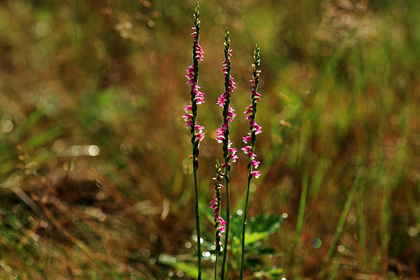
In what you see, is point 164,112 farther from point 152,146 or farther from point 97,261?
point 97,261

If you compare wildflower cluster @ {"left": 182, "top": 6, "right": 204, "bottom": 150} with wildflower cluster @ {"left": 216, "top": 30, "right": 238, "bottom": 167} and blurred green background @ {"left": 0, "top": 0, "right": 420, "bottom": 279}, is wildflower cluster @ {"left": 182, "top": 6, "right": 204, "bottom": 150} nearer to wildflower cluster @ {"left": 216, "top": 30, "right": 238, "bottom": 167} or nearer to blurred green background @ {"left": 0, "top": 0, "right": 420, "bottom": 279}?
wildflower cluster @ {"left": 216, "top": 30, "right": 238, "bottom": 167}

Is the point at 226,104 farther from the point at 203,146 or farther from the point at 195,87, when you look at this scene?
the point at 203,146

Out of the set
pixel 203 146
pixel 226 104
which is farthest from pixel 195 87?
pixel 203 146

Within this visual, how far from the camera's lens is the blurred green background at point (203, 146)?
6.75 ft

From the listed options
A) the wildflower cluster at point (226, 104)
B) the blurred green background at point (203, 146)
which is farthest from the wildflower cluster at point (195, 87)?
the blurred green background at point (203, 146)

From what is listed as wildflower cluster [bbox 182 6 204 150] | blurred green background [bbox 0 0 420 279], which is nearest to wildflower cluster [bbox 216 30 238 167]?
wildflower cluster [bbox 182 6 204 150]

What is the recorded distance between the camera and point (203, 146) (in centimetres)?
302

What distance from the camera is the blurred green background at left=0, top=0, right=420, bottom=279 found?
6.75 feet

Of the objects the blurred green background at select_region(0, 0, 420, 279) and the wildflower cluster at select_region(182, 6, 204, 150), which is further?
the blurred green background at select_region(0, 0, 420, 279)

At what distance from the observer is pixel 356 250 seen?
2.13 m

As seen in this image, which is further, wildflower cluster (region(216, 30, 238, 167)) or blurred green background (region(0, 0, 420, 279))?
blurred green background (region(0, 0, 420, 279))

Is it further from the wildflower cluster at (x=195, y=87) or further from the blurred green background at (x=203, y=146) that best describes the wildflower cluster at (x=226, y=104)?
the blurred green background at (x=203, y=146)

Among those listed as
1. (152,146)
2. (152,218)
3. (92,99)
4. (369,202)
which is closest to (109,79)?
(92,99)

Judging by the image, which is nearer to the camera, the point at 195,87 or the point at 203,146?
the point at 195,87
